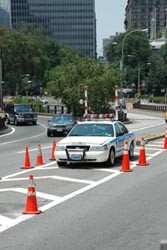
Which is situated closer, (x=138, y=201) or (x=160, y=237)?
(x=160, y=237)

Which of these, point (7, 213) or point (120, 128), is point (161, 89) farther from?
point (7, 213)

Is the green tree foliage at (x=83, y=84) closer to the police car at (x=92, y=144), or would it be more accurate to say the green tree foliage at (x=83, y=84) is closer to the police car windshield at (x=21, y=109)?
the police car windshield at (x=21, y=109)

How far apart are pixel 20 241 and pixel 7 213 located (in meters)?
2.09

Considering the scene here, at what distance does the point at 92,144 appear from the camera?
52.7 feet

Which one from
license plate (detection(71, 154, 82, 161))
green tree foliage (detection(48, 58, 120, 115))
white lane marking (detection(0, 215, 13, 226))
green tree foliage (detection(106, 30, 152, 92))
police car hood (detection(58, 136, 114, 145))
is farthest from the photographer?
green tree foliage (detection(106, 30, 152, 92))

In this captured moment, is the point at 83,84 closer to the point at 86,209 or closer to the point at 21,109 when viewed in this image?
the point at 21,109

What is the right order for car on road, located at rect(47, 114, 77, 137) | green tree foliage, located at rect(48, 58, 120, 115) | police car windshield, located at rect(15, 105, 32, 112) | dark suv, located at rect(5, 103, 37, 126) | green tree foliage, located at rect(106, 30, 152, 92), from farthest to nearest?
green tree foliage, located at rect(106, 30, 152, 92), green tree foliage, located at rect(48, 58, 120, 115), police car windshield, located at rect(15, 105, 32, 112), dark suv, located at rect(5, 103, 37, 126), car on road, located at rect(47, 114, 77, 137)

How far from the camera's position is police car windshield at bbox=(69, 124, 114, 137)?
1741cm

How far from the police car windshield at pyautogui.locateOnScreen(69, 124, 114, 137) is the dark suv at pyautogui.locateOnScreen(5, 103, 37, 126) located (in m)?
29.9

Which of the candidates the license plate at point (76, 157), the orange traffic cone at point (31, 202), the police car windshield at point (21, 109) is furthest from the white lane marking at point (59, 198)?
the police car windshield at point (21, 109)

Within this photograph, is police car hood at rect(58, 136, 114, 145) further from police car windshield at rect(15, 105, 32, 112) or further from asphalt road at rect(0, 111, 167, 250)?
police car windshield at rect(15, 105, 32, 112)

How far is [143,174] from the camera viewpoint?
15.1 metres

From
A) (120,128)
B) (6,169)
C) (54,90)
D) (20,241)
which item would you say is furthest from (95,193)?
(54,90)

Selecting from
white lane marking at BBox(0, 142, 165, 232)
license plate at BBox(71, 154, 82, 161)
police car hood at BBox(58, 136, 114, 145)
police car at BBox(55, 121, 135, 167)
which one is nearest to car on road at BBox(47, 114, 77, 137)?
police car at BBox(55, 121, 135, 167)
